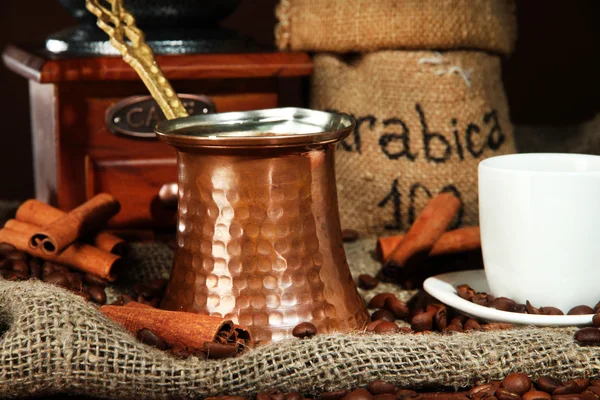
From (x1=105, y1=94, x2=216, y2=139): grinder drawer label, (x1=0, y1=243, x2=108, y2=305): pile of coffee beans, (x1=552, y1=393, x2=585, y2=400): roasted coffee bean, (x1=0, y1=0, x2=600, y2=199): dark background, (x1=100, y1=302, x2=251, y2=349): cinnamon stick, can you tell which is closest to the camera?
(x1=552, y1=393, x2=585, y2=400): roasted coffee bean

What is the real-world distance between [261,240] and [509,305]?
0.32 meters

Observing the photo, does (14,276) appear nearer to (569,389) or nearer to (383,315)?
(383,315)

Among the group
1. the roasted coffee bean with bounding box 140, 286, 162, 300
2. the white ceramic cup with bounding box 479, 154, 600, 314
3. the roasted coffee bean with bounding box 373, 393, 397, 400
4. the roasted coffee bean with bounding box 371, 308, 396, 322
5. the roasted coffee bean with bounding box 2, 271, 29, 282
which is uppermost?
the white ceramic cup with bounding box 479, 154, 600, 314

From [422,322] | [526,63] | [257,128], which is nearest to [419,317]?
[422,322]

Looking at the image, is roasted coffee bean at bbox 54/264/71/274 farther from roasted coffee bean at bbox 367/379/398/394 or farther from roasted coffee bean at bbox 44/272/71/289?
roasted coffee bean at bbox 367/379/398/394

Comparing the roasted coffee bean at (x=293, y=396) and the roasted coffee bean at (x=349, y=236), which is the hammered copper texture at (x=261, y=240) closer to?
the roasted coffee bean at (x=293, y=396)

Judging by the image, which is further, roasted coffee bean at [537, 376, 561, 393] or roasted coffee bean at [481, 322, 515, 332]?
roasted coffee bean at [481, 322, 515, 332]

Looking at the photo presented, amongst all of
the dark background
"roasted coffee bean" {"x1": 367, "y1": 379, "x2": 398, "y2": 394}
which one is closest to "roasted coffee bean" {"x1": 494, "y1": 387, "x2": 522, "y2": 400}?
"roasted coffee bean" {"x1": 367, "y1": 379, "x2": 398, "y2": 394}

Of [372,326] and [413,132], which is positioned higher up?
[413,132]

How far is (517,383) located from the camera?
91 centimetres

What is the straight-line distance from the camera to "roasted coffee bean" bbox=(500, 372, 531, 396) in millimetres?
910

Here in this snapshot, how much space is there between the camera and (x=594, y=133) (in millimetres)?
1772

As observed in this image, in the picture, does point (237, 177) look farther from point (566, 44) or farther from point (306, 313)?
point (566, 44)

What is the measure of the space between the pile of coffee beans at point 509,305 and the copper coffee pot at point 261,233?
0.17 metres
